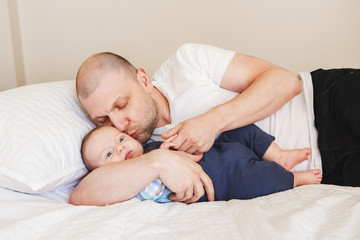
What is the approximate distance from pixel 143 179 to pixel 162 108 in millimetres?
551

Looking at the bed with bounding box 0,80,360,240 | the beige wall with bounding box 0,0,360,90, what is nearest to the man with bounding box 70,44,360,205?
the bed with bounding box 0,80,360,240

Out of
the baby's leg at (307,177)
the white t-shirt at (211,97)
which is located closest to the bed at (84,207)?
the baby's leg at (307,177)

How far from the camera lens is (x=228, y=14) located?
2.19 m

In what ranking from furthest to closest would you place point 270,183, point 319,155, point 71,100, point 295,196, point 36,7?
point 36,7, point 71,100, point 319,155, point 270,183, point 295,196

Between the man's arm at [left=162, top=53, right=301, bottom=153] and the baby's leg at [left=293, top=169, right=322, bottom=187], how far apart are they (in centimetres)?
28

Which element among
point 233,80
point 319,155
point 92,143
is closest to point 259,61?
point 233,80

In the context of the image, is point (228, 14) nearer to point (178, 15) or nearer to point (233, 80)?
point (178, 15)

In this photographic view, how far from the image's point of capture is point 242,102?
1.36 metres

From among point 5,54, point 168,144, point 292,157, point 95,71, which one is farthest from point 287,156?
point 5,54

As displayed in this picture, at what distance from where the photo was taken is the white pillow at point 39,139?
1064 mm

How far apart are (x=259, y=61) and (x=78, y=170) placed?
914 mm

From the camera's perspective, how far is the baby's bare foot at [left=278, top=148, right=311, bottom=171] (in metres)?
1.31

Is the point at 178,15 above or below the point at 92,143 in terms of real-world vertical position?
above

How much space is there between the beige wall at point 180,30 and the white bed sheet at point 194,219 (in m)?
1.37
